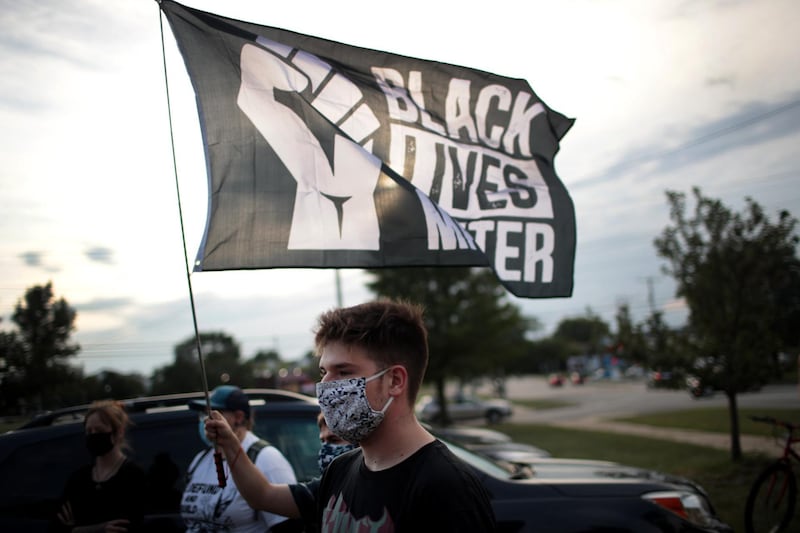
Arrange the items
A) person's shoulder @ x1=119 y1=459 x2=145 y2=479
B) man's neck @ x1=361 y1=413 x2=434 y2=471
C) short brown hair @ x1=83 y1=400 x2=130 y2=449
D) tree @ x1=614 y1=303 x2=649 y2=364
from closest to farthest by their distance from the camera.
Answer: man's neck @ x1=361 y1=413 x2=434 y2=471, person's shoulder @ x1=119 y1=459 x2=145 y2=479, short brown hair @ x1=83 y1=400 x2=130 y2=449, tree @ x1=614 y1=303 x2=649 y2=364

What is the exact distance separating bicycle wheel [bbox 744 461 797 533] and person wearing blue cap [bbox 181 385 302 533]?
539cm

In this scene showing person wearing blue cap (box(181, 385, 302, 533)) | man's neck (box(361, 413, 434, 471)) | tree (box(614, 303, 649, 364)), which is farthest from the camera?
tree (box(614, 303, 649, 364))

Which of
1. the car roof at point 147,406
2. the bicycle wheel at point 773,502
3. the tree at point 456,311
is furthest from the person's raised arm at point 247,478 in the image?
the tree at point 456,311

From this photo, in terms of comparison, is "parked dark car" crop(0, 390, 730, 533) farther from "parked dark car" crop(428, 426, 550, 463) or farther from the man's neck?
"parked dark car" crop(428, 426, 550, 463)

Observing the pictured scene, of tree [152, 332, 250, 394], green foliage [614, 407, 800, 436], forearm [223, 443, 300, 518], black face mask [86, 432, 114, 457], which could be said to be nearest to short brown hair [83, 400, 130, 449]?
black face mask [86, 432, 114, 457]

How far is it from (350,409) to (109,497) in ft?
7.72

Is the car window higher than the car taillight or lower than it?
higher

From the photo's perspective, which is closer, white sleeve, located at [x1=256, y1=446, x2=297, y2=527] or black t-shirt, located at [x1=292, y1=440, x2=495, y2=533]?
black t-shirt, located at [x1=292, y1=440, x2=495, y2=533]

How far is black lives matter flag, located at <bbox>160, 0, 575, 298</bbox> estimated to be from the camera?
3730 mm

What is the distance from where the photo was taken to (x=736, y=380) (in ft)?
34.8

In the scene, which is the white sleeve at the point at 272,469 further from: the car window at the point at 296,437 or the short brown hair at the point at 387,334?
the short brown hair at the point at 387,334

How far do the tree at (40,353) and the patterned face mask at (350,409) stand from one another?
5.25 m

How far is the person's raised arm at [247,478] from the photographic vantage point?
2701mm

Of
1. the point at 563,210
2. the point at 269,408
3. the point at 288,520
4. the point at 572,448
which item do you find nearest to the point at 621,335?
the point at 572,448
